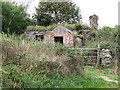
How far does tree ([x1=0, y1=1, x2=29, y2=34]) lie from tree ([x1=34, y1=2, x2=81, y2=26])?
482 cm

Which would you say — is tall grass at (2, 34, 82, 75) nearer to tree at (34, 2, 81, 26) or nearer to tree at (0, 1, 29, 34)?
tree at (0, 1, 29, 34)

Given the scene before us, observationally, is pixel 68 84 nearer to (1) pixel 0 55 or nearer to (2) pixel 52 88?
(2) pixel 52 88

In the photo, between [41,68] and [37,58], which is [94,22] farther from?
[41,68]

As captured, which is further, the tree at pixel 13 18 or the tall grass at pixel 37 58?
the tree at pixel 13 18

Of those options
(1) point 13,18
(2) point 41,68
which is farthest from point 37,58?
(1) point 13,18

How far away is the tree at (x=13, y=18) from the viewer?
46.3ft

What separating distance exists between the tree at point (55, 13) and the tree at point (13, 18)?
4.82 metres

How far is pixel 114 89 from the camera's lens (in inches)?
182

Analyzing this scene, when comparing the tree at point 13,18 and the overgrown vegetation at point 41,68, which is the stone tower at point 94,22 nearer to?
the tree at point 13,18

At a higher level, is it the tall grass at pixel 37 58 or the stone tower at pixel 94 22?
the stone tower at pixel 94 22

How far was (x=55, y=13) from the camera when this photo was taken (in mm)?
22812

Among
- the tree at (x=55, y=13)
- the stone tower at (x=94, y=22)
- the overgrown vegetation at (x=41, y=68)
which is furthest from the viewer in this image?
the tree at (x=55, y=13)

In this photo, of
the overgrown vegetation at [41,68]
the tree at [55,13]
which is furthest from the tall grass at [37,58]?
the tree at [55,13]

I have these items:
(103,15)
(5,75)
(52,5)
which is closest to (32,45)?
(5,75)
